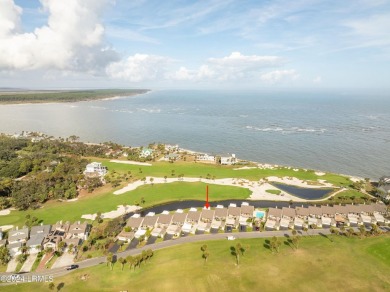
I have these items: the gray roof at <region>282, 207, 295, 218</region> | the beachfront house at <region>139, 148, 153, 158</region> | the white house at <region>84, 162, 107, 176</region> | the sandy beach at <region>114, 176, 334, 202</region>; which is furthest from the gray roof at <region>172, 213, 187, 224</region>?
the beachfront house at <region>139, 148, 153, 158</region>

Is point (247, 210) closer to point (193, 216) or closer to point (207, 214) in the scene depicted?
point (207, 214)

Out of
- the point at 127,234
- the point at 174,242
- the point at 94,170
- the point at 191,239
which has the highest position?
the point at 94,170

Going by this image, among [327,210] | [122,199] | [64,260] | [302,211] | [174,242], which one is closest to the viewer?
[64,260]

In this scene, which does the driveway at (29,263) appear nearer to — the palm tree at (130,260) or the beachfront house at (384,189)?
the palm tree at (130,260)

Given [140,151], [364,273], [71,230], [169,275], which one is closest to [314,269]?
[364,273]

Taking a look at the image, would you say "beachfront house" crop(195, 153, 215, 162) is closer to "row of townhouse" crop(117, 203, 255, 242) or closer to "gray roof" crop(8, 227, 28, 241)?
"row of townhouse" crop(117, 203, 255, 242)

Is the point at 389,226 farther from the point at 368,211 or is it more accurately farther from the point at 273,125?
the point at 273,125

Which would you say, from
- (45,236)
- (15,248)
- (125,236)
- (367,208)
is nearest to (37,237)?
(45,236)
